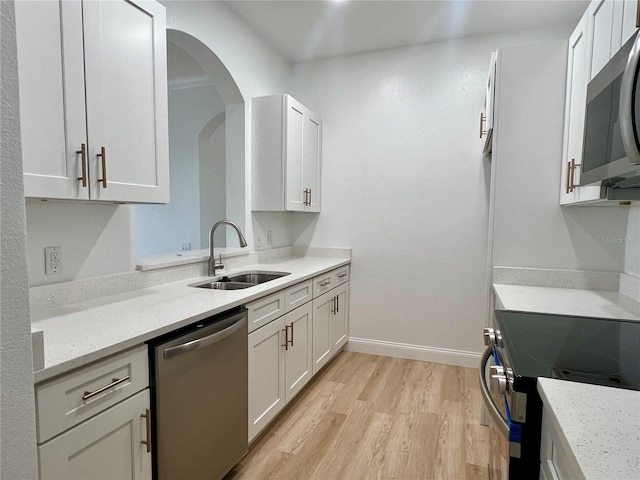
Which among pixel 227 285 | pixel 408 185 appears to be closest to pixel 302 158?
pixel 408 185

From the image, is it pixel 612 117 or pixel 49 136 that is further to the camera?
pixel 49 136

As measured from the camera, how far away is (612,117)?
1.09 meters

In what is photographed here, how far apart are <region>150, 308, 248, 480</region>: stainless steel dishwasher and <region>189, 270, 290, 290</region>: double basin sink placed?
1.89ft

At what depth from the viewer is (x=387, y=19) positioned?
2811 mm

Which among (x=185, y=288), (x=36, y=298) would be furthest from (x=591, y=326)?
(x=36, y=298)

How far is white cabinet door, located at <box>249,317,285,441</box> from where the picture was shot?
191cm

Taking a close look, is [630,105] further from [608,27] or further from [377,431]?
[377,431]

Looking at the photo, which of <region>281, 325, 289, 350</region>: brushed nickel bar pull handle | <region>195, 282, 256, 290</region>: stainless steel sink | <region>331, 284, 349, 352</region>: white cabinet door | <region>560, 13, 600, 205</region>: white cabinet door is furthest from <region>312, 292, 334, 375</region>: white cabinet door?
<region>560, 13, 600, 205</region>: white cabinet door

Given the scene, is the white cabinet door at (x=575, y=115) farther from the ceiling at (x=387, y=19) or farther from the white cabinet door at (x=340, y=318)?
the white cabinet door at (x=340, y=318)

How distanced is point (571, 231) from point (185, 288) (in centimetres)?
218

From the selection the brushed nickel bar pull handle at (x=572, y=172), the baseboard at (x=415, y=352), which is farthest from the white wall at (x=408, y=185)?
the brushed nickel bar pull handle at (x=572, y=172)

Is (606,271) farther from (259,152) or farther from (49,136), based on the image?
(49,136)

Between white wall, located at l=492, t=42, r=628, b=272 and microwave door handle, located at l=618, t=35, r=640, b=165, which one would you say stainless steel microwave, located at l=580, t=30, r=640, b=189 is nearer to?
microwave door handle, located at l=618, t=35, r=640, b=165

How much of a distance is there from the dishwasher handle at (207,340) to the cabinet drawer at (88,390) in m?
0.09
